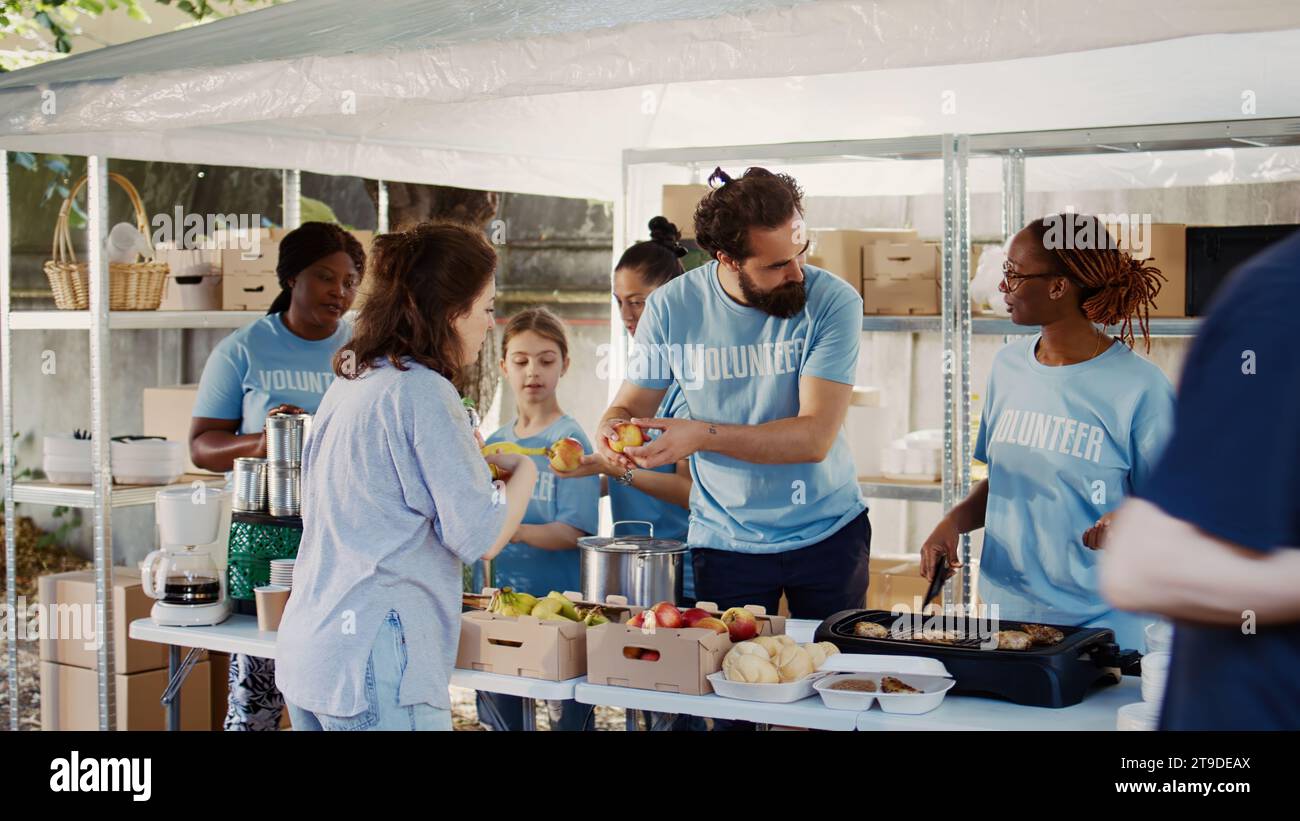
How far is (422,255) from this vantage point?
2.68 metres

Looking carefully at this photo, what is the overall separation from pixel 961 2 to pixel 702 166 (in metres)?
3.15

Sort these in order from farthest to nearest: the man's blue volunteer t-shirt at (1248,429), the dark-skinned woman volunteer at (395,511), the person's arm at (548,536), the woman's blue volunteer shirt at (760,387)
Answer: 1. the person's arm at (548,536)
2. the woman's blue volunteer shirt at (760,387)
3. the dark-skinned woman volunteer at (395,511)
4. the man's blue volunteer t-shirt at (1248,429)

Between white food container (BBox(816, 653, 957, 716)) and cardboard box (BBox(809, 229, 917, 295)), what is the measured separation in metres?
2.35

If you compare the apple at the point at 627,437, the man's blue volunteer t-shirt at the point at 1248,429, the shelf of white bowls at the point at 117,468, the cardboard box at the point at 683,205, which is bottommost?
the shelf of white bowls at the point at 117,468

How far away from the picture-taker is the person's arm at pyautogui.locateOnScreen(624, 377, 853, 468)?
138 inches

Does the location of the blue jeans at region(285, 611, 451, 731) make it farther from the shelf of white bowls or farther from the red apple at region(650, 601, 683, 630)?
the shelf of white bowls

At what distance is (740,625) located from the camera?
3057 mm

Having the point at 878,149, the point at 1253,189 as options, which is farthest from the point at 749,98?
the point at 1253,189

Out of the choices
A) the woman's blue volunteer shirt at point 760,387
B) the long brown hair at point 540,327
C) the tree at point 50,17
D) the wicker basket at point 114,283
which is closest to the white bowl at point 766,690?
the woman's blue volunteer shirt at point 760,387

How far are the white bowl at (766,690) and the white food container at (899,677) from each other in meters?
0.03

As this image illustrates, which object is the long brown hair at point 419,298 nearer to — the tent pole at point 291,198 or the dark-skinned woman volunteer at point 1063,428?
the dark-skinned woman volunteer at point 1063,428

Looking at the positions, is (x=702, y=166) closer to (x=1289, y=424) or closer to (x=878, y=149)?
(x=878, y=149)

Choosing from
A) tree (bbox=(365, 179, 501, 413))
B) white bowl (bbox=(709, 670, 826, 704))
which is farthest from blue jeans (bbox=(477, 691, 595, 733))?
tree (bbox=(365, 179, 501, 413))

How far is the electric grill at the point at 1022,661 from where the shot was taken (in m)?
2.73
